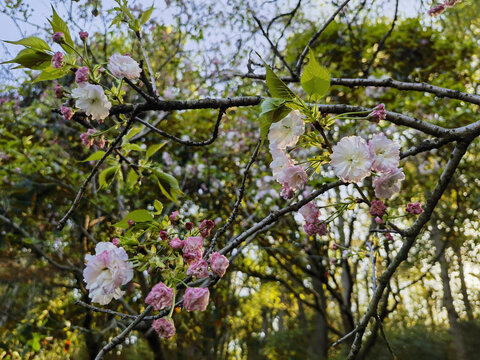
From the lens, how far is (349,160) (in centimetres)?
78

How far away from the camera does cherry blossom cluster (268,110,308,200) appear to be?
74 cm

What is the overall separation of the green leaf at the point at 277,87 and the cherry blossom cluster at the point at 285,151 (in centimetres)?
7

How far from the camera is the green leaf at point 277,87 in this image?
64cm

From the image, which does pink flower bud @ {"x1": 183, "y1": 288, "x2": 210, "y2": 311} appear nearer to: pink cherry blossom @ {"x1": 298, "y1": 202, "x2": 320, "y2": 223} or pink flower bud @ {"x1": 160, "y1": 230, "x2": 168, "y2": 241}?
pink flower bud @ {"x1": 160, "y1": 230, "x2": 168, "y2": 241}

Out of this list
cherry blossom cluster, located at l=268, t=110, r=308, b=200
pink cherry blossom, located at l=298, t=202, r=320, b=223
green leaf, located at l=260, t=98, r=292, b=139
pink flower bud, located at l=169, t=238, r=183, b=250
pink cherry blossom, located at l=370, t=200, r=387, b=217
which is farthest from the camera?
pink cherry blossom, located at l=298, t=202, r=320, b=223

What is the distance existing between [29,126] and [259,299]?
878cm

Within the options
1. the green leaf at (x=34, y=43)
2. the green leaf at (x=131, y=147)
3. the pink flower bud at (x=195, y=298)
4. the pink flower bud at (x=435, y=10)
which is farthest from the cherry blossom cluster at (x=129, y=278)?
the pink flower bud at (x=435, y=10)

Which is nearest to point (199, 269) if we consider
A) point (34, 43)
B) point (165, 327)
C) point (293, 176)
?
point (165, 327)

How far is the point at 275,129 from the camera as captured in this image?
766 millimetres

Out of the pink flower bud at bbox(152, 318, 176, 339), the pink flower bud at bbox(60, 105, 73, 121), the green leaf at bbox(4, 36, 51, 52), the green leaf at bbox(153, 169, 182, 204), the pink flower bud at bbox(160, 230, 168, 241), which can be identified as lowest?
the pink flower bud at bbox(152, 318, 176, 339)

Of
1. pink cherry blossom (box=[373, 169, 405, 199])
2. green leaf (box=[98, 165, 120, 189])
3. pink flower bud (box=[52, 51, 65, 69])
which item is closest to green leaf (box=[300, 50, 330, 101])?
pink cherry blossom (box=[373, 169, 405, 199])

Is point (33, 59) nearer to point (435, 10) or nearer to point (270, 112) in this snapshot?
point (270, 112)

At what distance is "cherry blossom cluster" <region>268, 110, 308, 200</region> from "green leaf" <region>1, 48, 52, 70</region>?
55cm

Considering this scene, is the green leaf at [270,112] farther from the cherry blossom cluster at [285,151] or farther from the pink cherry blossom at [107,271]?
the pink cherry blossom at [107,271]
